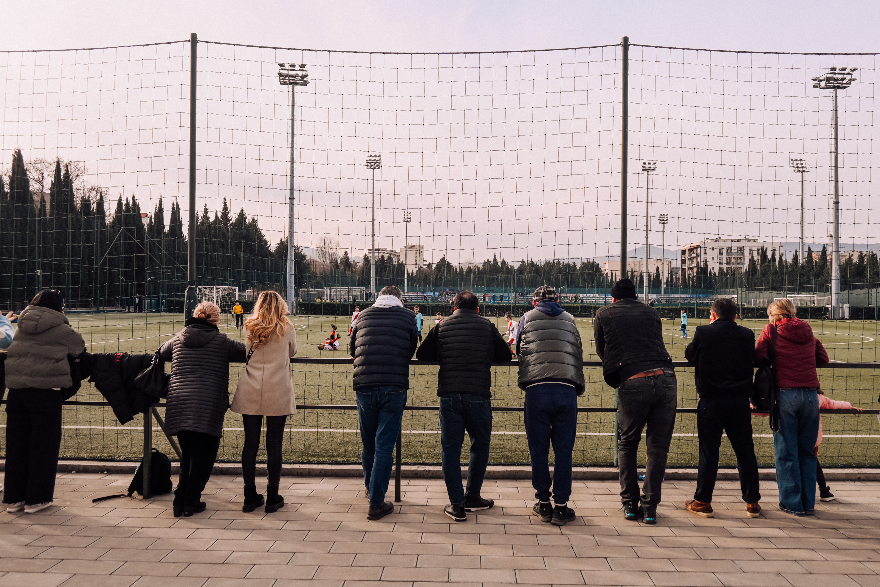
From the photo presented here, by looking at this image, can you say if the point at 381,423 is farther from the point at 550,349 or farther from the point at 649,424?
the point at 649,424

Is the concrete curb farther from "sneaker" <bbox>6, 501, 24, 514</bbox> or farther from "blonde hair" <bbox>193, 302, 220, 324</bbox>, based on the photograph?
"blonde hair" <bbox>193, 302, 220, 324</bbox>

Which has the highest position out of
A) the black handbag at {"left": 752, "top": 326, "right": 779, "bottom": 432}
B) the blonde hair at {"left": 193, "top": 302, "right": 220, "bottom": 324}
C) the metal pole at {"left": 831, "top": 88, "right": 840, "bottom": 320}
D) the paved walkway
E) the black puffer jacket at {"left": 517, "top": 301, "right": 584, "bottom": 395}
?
the metal pole at {"left": 831, "top": 88, "right": 840, "bottom": 320}

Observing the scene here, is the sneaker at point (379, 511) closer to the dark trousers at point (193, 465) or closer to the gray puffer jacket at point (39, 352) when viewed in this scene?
the dark trousers at point (193, 465)

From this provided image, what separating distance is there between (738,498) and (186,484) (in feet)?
16.1

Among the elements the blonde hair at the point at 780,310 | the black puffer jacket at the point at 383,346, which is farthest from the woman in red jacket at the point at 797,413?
the black puffer jacket at the point at 383,346

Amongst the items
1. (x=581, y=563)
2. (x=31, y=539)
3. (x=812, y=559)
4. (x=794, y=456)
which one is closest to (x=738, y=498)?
(x=794, y=456)

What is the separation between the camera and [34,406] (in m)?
5.12

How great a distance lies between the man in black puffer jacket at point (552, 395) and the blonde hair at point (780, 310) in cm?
182

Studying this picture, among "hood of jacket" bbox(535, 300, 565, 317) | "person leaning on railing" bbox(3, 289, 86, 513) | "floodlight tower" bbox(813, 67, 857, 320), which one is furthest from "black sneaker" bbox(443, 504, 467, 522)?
"floodlight tower" bbox(813, 67, 857, 320)

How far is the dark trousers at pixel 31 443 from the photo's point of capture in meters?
5.12

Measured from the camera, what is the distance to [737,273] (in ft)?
25.1

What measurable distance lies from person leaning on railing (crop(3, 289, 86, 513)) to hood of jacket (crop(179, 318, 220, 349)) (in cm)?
110

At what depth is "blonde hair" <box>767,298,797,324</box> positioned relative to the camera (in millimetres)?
5398

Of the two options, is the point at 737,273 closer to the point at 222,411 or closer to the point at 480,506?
the point at 480,506
